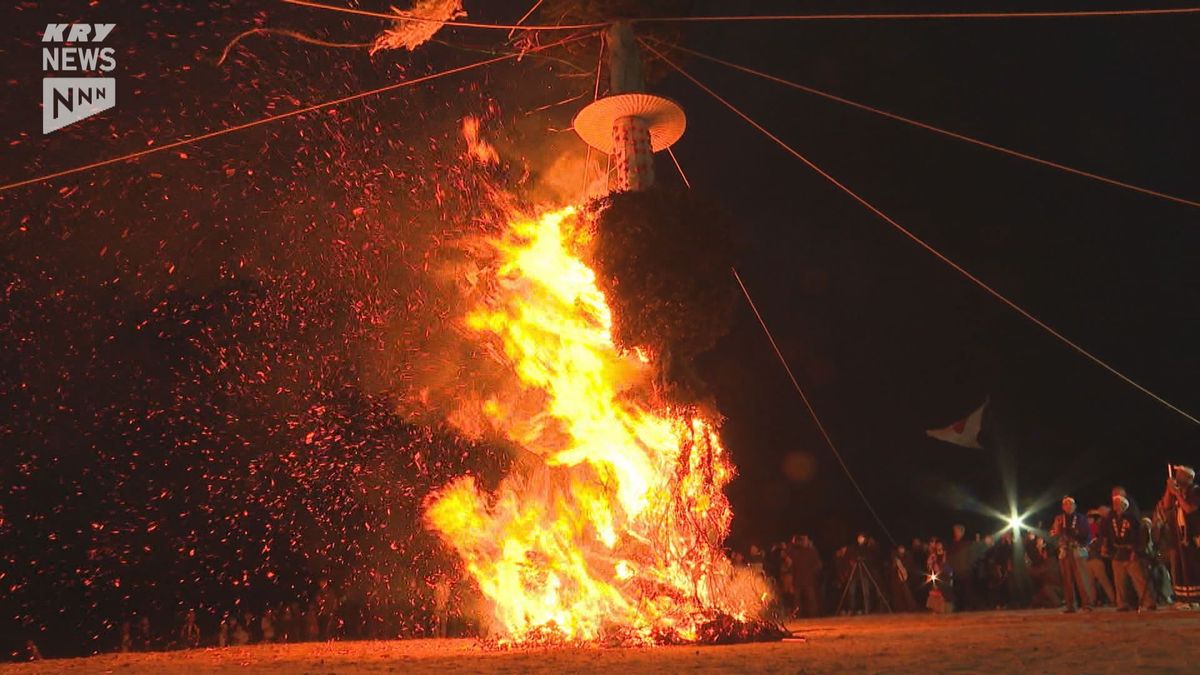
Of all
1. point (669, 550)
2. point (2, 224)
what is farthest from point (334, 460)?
point (669, 550)

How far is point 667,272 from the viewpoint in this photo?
10.3 meters

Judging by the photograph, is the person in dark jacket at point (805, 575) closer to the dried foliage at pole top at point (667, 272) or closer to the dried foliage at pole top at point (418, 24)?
the dried foliage at pole top at point (667, 272)

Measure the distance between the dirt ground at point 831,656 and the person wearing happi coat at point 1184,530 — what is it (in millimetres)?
956

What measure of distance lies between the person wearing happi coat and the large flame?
20.7ft

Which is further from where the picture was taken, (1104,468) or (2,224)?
(1104,468)

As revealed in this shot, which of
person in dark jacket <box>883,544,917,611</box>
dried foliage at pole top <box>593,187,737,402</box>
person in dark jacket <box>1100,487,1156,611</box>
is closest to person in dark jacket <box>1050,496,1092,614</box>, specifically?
person in dark jacket <box>1100,487,1156,611</box>

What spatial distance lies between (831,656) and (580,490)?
154 inches

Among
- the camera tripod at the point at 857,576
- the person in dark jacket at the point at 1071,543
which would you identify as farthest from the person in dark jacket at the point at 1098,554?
the camera tripod at the point at 857,576

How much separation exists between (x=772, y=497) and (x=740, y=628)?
807 inches

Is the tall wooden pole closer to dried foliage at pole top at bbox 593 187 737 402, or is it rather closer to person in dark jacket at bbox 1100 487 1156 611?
dried foliage at pole top at bbox 593 187 737 402

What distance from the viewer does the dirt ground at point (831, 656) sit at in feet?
23.3

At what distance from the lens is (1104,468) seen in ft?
88.4

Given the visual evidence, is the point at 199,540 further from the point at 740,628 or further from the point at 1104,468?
the point at 1104,468

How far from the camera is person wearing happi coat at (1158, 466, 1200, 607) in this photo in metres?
12.4
